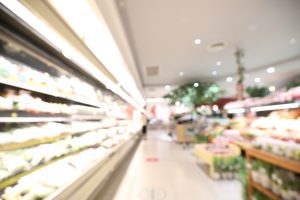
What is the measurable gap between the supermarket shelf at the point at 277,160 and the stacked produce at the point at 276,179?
0.09 m

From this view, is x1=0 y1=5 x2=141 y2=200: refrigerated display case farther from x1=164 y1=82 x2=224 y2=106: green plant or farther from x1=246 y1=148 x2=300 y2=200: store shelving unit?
x1=164 y1=82 x2=224 y2=106: green plant

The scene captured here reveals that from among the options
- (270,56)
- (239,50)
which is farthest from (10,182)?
(270,56)

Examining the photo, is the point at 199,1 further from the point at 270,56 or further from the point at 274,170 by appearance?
the point at 270,56

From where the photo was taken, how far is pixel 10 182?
146 cm

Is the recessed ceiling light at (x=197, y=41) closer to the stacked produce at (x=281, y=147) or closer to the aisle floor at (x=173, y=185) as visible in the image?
the aisle floor at (x=173, y=185)

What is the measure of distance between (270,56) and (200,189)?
5.80 m

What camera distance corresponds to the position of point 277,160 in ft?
6.31

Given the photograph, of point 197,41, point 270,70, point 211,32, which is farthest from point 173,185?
point 270,70

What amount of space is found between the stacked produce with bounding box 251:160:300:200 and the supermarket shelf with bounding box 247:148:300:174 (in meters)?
0.09

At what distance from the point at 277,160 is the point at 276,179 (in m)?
0.21

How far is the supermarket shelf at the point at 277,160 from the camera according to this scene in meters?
1.68

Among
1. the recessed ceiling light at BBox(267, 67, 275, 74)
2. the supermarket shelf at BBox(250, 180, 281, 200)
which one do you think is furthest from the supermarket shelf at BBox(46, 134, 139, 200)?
the recessed ceiling light at BBox(267, 67, 275, 74)

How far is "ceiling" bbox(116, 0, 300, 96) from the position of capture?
3.69 m

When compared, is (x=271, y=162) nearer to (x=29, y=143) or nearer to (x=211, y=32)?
(x=29, y=143)
